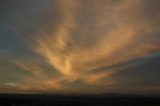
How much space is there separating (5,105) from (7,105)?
0.67 metres

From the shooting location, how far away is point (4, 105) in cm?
6831

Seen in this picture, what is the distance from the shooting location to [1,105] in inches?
2645

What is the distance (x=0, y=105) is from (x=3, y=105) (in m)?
1.02

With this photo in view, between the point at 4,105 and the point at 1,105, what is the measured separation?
4.01 ft

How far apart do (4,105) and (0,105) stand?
1.42 metres

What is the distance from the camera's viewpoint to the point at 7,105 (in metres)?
68.8

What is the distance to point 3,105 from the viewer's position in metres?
67.9

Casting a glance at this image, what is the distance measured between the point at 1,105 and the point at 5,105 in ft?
4.07

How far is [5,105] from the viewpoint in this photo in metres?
68.2

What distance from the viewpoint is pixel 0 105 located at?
6706 cm

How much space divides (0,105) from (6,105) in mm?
1997

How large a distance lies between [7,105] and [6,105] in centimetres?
25

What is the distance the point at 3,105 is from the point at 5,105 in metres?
0.50
